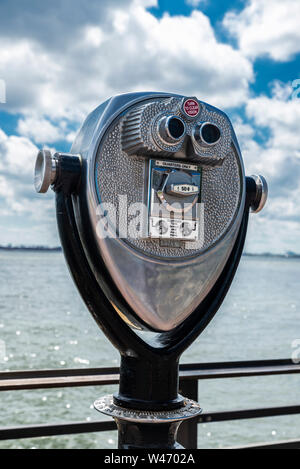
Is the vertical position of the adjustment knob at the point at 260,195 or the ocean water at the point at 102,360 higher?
the adjustment knob at the point at 260,195

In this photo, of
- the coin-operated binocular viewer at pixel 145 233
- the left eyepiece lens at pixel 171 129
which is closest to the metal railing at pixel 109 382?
the coin-operated binocular viewer at pixel 145 233

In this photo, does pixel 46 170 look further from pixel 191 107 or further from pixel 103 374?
pixel 103 374

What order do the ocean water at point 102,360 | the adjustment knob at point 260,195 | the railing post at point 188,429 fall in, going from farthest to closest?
the ocean water at point 102,360 < the railing post at point 188,429 < the adjustment knob at point 260,195

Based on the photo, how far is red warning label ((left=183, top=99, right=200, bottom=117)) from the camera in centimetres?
123

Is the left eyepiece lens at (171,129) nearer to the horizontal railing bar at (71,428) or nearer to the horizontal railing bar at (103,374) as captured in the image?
the horizontal railing bar at (103,374)

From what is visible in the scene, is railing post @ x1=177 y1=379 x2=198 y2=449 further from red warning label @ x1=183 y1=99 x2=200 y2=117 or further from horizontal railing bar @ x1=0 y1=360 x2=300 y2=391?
red warning label @ x1=183 y1=99 x2=200 y2=117

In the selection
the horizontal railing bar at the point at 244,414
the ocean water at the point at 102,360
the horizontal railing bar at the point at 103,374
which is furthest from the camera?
the ocean water at the point at 102,360

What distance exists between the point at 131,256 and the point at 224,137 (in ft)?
1.18

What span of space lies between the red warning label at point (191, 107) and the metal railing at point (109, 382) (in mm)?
1011

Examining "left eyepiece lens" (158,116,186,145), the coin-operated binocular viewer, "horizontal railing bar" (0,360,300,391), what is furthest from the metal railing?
"left eyepiece lens" (158,116,186,145)

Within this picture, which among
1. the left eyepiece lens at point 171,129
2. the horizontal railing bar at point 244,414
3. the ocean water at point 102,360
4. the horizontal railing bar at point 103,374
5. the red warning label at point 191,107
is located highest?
the red warning label at point 191,107

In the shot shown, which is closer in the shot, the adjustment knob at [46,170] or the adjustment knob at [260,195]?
the adjustment knob at [46,170]

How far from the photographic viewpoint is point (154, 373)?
4.01 ft

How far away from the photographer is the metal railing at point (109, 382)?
183 centimetres
